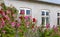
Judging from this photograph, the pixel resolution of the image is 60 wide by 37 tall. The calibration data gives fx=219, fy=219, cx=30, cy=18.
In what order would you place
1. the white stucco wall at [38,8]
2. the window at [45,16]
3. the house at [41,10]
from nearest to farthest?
the white stucco wall at [38,8]
the house at [41,10]
the window at [45,16]

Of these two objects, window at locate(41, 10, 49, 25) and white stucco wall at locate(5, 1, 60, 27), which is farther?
window at locate(41, 10, 49, 25)

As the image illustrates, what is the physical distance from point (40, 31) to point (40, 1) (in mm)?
5512

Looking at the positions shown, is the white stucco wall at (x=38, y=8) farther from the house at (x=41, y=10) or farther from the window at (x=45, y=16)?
the window at (x=45, y=16)

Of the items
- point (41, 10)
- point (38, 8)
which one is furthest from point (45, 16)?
point (38, 8)

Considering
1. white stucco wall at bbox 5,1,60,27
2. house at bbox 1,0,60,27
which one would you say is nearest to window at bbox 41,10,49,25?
house at bbox 1,0,60,27

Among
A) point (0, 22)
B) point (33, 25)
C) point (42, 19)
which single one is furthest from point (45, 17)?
point (0, 22)


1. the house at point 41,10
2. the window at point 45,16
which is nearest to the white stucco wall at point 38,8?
the house at point 41,10

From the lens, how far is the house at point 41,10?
1294cm

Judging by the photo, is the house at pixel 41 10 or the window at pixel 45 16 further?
the window at pixel 45 16

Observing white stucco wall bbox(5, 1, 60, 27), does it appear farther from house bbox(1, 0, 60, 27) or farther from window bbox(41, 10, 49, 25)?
window bbox(41, 10, 49, 25)

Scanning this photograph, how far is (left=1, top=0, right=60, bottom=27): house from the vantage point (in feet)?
42.5

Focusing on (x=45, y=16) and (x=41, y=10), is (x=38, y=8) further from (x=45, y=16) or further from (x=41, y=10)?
(x=45, y=16)

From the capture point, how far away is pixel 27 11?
13.2m

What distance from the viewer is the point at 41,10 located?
46.1ft
